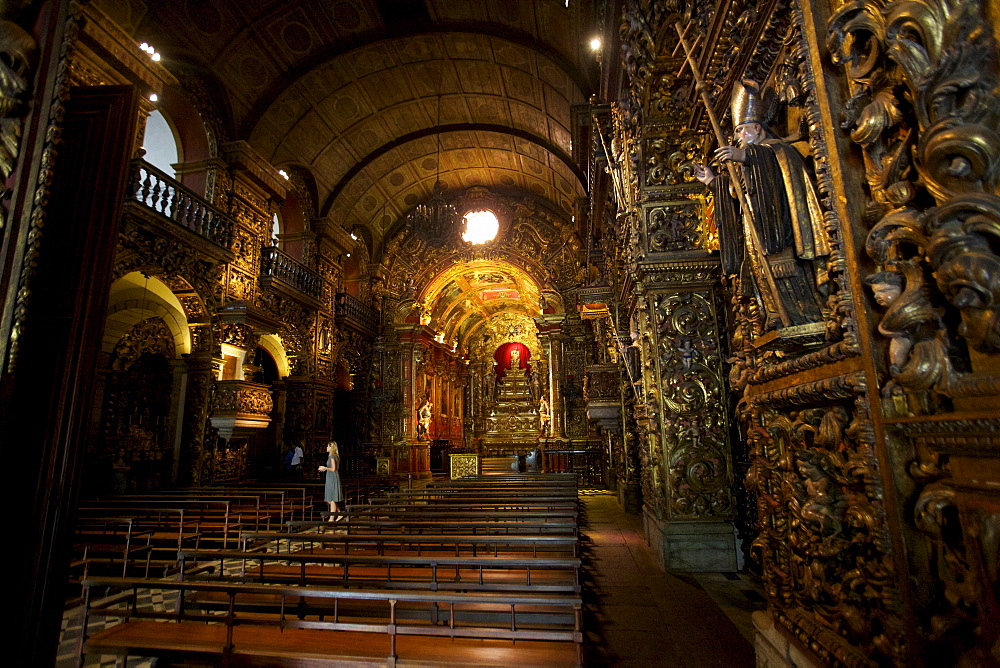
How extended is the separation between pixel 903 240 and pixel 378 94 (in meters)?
14.0

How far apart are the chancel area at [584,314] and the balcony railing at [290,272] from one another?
0.35ft

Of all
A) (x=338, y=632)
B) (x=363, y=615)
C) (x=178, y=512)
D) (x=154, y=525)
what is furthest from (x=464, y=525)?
(x=154, y=525)

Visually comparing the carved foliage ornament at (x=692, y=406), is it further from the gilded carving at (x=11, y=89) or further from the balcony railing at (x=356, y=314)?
the balcony railing at (x=356, y=314)

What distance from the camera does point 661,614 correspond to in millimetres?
3631

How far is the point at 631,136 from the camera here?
19.8ft

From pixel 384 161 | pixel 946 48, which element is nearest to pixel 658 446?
pixel 946 48

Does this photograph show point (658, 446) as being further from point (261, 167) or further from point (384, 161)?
point (384, 161)

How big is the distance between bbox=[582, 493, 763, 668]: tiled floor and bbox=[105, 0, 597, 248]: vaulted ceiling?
8027 mm

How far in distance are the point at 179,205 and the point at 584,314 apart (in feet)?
27.2

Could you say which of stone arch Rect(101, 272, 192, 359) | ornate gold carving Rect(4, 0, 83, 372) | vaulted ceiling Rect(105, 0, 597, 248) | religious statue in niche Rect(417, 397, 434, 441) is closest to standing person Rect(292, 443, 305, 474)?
stone arch Rect(101, 272, 192, 359)

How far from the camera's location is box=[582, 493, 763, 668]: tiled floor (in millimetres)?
2920

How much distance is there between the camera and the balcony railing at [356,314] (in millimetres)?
15578

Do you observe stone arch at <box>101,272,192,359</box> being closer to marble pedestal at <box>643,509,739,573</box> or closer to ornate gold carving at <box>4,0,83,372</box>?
ornate gold carving at <box>4,0,83,372</box>

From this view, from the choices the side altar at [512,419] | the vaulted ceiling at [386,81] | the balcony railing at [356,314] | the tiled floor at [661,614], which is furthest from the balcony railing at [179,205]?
the side altar at [512,419]
